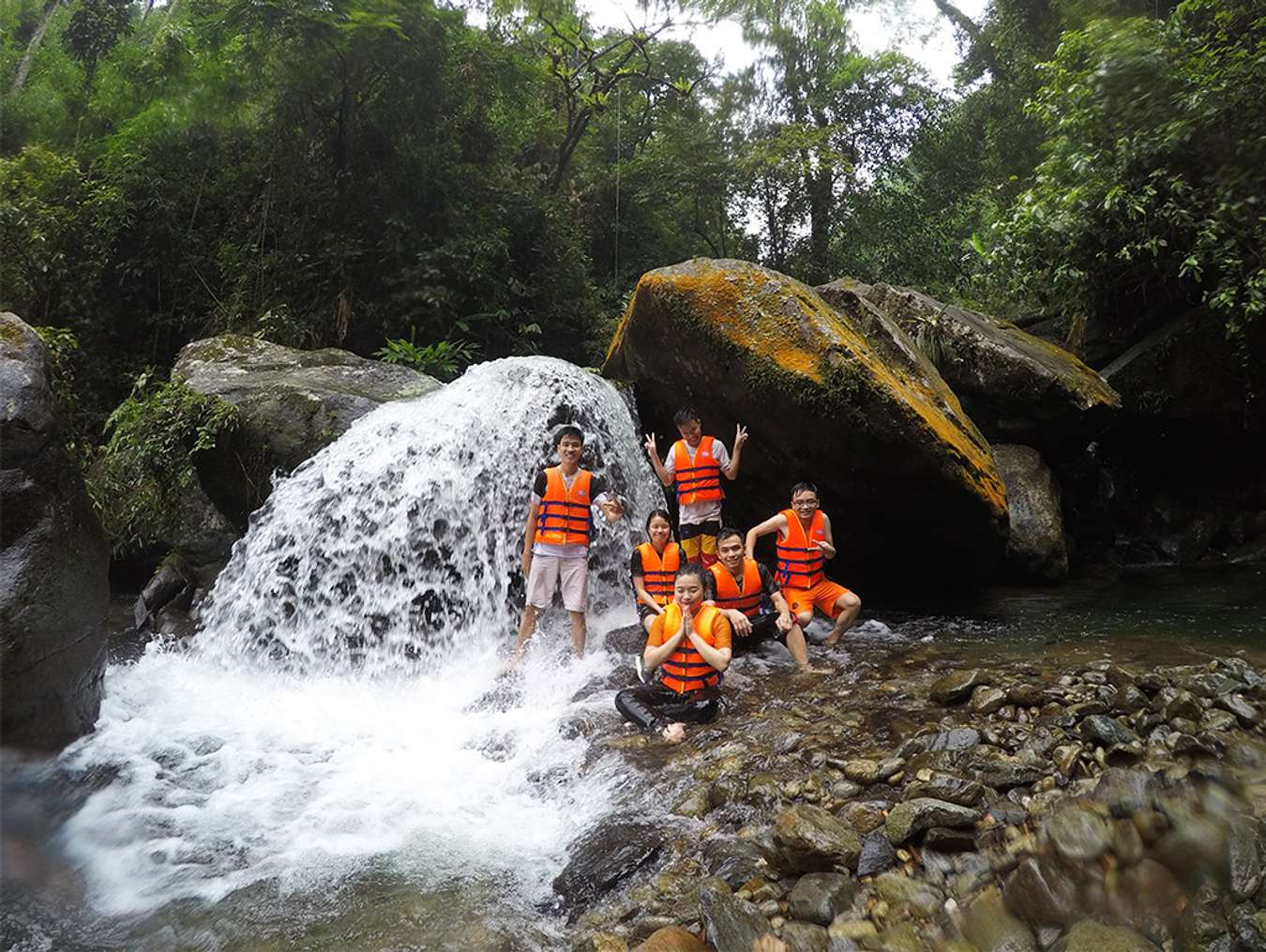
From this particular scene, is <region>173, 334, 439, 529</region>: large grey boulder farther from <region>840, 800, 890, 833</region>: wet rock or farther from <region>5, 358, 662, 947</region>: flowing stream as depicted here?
<region>840, 800, 890, 833</region>: wet rock

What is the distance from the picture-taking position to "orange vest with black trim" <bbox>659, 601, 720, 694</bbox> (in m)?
4.88

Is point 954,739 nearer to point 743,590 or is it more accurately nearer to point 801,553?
point 743,590

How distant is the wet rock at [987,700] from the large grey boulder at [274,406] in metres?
6.90

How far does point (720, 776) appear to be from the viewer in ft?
13.4

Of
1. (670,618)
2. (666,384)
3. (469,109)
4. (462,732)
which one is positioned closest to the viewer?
(670,618)

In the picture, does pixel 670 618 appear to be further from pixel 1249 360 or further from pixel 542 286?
pixel 542 286

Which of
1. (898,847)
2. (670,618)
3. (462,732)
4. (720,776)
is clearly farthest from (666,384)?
(898,847)

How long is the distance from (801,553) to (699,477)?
3.97 feet

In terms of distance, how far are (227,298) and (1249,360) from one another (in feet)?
49.3

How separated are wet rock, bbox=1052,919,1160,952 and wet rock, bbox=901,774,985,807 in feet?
2.82

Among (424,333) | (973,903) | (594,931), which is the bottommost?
(594,931)

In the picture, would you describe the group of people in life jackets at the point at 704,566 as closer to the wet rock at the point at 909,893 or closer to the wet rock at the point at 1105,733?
the wet rock at the point at 1105,733

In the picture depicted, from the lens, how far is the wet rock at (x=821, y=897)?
2.89 m

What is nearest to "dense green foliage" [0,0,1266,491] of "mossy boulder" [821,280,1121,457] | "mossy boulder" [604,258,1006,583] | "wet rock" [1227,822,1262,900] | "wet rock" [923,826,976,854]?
"mossy boulder" [821,280,1121,457]
